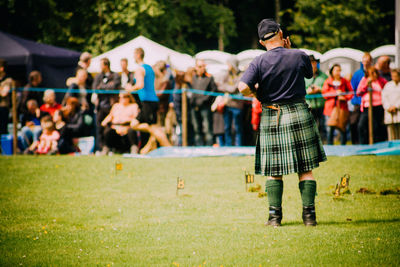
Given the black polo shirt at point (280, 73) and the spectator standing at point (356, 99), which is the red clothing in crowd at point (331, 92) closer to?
the spectator standing at point (356, 99)

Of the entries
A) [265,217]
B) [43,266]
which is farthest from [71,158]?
[43,266]

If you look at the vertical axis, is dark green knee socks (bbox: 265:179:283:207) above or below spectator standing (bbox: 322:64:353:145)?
below

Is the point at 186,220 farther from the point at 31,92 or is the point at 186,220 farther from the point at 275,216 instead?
the point at 31,92

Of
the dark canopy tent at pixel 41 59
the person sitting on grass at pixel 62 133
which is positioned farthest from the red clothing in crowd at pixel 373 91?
the dark canopy tent at pixel 41 59

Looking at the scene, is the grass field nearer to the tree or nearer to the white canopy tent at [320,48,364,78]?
the white canopy tent at [320,48,364,78]

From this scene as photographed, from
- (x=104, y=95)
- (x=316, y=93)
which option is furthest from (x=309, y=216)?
(x=104, y=95)

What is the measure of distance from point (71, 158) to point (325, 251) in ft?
25.4

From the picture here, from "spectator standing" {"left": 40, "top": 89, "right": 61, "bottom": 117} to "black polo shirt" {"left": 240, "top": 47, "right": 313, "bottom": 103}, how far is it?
27.3ft

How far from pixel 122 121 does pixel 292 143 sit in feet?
23.8

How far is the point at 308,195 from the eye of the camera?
536cm

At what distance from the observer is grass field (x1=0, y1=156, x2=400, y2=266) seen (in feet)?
14.8

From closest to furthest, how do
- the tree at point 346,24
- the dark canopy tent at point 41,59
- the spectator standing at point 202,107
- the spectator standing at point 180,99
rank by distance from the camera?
1. the spectator standing at point 202,107
2. the spectator standing at point 180,99
3. the dark canopy tent at point 41,59
4. the tree at point 346,24

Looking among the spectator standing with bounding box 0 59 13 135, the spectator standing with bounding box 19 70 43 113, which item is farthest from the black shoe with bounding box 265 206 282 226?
the spectator standing with bounding box 0 59 13 135

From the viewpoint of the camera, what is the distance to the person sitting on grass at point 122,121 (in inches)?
482
